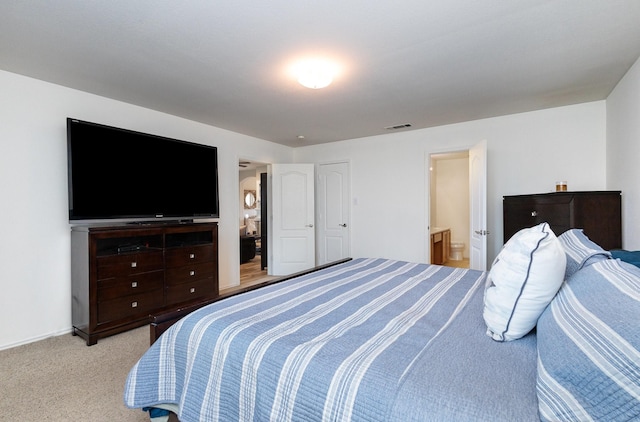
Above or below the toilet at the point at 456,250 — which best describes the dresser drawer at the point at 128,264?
above

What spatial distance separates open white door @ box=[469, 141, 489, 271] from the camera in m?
3.53

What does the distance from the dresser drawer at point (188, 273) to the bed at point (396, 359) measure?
1.94 meters

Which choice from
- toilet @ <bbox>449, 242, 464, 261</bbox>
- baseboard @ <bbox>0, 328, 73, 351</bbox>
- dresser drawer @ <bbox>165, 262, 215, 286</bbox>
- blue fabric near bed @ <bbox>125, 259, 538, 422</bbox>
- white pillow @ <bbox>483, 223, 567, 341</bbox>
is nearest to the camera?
blue fabric near bed @ <bbox>125, 259, 538, 422</bbox>

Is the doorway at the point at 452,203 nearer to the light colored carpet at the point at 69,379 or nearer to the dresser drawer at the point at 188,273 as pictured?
the dresser drawer at the point at 188,273

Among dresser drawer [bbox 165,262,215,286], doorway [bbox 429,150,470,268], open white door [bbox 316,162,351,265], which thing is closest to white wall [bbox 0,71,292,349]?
dresser drawer [bbox 165,262,215,286]

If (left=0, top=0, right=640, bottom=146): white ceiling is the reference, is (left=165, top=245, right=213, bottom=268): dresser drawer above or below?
below

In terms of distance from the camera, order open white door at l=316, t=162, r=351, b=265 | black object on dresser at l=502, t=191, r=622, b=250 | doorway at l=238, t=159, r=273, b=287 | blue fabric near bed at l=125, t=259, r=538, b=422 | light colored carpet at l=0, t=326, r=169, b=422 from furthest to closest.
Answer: doorway at l=238, t=159, r=273, b=287 < open white door at l=316, t=162, r=351, b=265 < black object on dresser at l=502, t=191, r=622, b=250 < light colored carpet at l=0, t=326, r=169, b=422 < blue fabric near bed at l=125, t=259, r=538, b=422

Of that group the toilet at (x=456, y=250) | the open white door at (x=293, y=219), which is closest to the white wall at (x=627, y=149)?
the toilet at (x=456, y=250)

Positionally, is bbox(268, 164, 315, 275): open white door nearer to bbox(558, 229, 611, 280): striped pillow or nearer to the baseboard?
the baseboard

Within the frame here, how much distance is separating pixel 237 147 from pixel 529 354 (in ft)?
14.6

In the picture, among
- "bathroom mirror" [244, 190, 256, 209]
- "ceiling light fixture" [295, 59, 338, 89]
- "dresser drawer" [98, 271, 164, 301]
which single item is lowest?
"dresser drawer" [98, 271, 164, 301]

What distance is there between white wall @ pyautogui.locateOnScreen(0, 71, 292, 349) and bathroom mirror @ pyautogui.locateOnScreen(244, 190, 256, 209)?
6.27 m

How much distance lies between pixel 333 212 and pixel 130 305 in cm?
342

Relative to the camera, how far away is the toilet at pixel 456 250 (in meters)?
6.68
